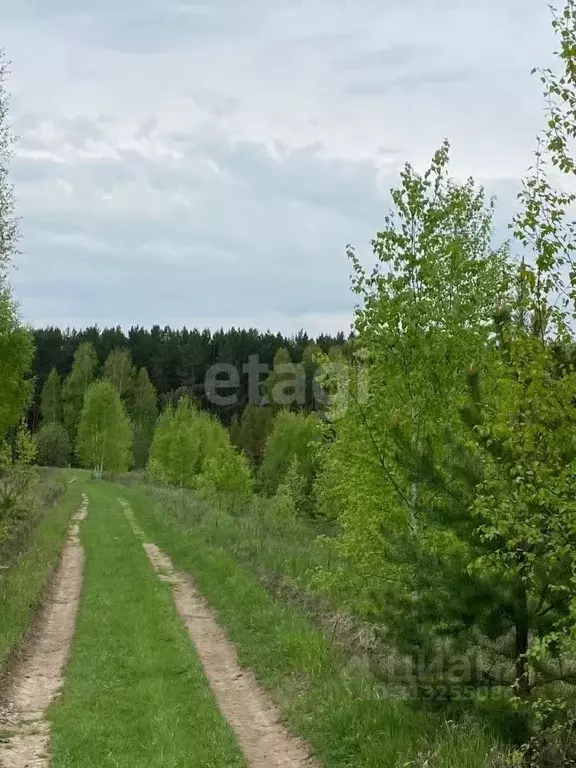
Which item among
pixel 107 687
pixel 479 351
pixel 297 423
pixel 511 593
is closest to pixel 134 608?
pixel 107 687

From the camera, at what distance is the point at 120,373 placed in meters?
104

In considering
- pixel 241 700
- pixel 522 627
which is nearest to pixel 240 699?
pixel 241 700

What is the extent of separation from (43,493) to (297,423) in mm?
22847

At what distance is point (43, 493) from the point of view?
40656 mm

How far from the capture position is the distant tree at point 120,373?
4080 inches

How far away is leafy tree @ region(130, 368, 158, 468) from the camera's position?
298ft

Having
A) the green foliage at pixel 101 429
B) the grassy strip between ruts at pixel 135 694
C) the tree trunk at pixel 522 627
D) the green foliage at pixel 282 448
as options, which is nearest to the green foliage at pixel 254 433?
the green foliage at pixel 282 448

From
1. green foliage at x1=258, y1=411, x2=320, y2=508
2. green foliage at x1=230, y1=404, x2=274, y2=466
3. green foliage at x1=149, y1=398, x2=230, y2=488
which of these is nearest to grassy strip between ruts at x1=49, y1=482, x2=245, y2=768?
green foliage at x1=149, y1=398, x2=230, y2=488

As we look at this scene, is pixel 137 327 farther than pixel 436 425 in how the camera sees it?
Yes

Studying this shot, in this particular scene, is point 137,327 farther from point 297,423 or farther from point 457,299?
point 457,299

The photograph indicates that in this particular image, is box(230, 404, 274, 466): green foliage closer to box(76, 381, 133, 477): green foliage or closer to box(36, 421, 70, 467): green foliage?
box(76, 381, 133, 477): green foliage

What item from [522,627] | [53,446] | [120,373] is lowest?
[53,446]

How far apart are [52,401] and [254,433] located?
3278 centimetres

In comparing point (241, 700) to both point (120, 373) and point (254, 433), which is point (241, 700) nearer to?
point (254, 433)
